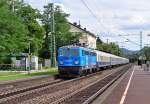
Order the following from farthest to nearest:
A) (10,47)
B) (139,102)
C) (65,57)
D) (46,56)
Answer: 1. (46,56)
2. (10,47)
3. (65,57)
4. (139,102)

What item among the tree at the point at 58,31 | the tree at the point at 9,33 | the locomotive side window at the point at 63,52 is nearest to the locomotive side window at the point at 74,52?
the locomotive side window at the point at 63,52

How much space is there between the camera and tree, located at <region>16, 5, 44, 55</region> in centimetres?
8738

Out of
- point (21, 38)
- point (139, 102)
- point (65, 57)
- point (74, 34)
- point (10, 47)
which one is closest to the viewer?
point (139, 102)

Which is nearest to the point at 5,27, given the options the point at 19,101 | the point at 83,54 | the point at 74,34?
the point at 83,54

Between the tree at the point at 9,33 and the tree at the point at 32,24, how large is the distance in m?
18.7

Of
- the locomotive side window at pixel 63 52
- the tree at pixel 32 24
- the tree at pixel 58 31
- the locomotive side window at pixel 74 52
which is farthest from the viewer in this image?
the tree at pixel 58 31

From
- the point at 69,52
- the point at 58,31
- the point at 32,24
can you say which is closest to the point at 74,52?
the point at 69,52

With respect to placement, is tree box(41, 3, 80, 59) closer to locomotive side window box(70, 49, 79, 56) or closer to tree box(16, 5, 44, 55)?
tree box(16, 5, 44, 55)

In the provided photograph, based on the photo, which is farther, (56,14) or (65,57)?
(56,14)

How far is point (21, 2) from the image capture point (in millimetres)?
88562

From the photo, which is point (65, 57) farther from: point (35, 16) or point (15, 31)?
point (35, 16)

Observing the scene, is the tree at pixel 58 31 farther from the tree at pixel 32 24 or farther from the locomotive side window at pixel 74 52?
the locomotive side window at pixel 74 52

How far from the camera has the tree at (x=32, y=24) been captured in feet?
287

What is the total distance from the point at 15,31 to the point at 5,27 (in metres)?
2.67
